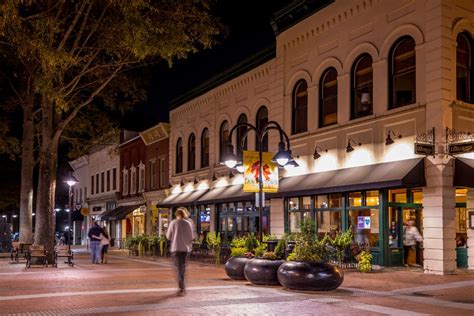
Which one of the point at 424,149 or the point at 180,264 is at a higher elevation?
the point at 424,149

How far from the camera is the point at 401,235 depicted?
19.2 m

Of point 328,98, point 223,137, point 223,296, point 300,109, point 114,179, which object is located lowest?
point 223,296

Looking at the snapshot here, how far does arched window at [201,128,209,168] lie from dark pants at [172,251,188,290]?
1945cm

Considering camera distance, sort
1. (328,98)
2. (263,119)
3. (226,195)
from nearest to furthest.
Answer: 1. (328,98)
2. (263,119)
3. (226,195)

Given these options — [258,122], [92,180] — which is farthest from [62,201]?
[258,122]

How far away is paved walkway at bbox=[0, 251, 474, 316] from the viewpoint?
35.5ft

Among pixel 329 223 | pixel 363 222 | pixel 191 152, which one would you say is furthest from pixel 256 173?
pixel 191 152

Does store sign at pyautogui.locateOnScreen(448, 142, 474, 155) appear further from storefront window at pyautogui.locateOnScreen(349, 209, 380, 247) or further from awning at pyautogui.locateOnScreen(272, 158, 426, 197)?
storefront window at pyautogui.locateOnScreen(349, 209, 380, 247)

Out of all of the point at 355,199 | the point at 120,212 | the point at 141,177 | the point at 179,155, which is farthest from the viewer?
the point at 120,212

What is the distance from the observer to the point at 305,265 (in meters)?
13.2

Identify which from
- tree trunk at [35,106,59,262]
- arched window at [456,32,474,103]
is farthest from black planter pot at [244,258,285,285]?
tree trunk at [35,106,59,262]

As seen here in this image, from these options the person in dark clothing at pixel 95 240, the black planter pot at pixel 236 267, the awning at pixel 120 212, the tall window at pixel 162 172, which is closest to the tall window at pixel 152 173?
the tall window at pixel 162 172

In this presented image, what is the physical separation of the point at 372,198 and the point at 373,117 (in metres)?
2.63

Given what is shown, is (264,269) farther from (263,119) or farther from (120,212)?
(120,212)
